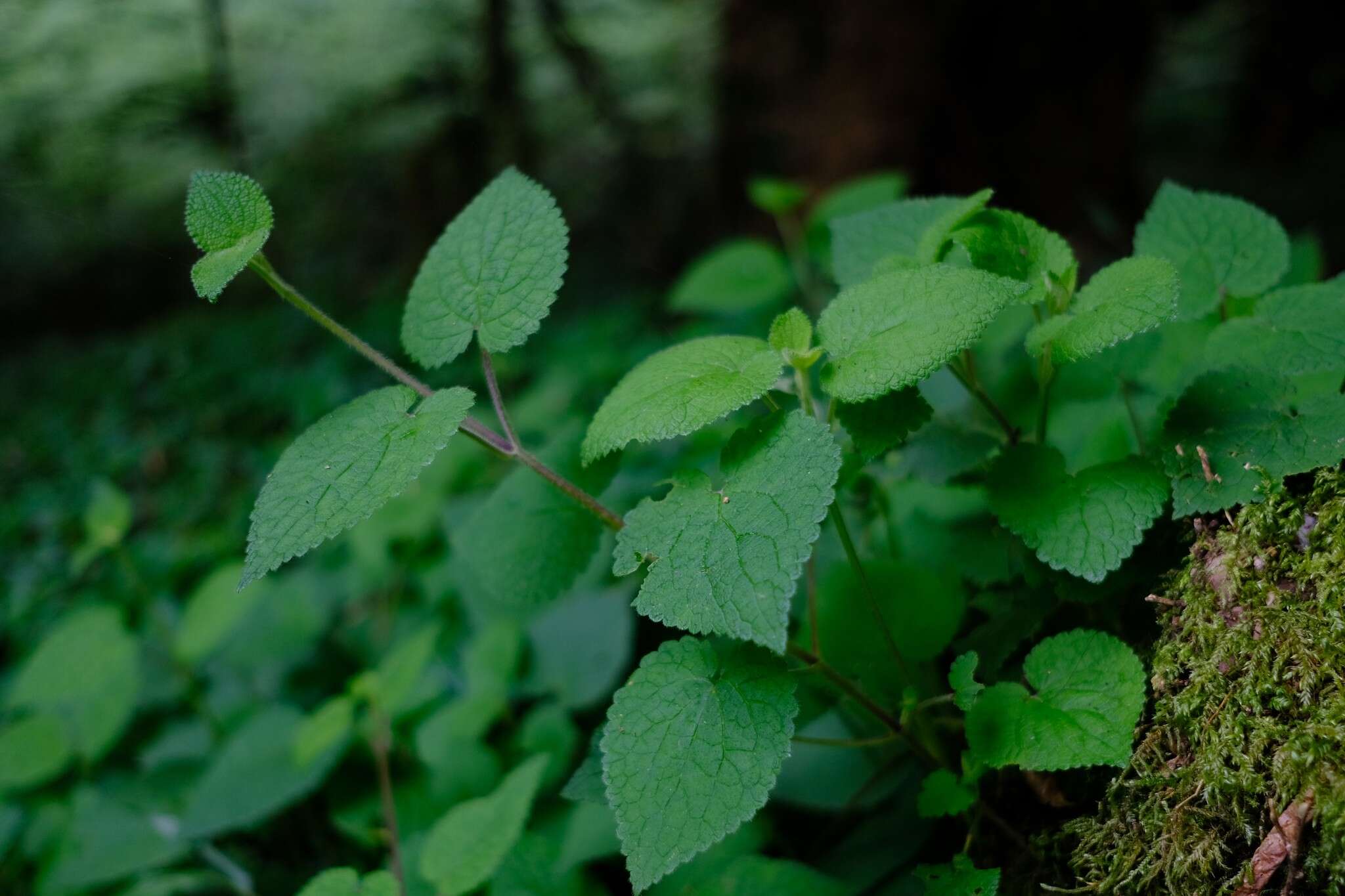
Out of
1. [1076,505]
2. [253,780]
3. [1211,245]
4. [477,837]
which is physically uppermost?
[1211,245]

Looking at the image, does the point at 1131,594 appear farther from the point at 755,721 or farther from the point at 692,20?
the point at 692,20

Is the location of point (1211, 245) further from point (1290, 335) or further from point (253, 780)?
point (253, 780)

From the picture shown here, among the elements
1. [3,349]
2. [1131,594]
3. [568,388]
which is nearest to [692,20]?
[568,388]

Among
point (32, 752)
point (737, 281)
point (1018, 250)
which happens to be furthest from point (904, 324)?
point (32, 752)

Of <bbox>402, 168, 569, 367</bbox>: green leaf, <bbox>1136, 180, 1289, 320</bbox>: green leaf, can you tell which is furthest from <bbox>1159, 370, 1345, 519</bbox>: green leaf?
<bbox>402, 168, 569, 367</bbox>: green leaf

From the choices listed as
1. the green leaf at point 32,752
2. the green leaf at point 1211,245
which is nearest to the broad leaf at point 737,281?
the green leaf at point 1211,245
